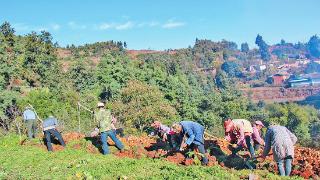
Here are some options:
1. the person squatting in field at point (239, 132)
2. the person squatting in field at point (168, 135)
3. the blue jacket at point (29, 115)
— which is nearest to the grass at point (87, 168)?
the person squatting in field at point (168, 135)

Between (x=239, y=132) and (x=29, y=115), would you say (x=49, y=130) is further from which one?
(x=239, y=132)

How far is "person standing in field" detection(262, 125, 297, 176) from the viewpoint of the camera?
1071 centimetres

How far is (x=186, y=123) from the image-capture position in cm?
1217

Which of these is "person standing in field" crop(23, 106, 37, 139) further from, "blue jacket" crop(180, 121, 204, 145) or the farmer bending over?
"blue jacket" crop(180, 121, 204, 145)

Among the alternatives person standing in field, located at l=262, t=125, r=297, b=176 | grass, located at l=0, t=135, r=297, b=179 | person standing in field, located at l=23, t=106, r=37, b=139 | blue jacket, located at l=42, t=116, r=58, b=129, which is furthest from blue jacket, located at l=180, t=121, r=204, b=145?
person standing in field, located at l=23, t=106, r=37, b=139

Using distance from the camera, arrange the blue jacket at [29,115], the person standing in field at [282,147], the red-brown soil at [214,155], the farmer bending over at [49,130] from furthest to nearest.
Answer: the blue jacket at [29,115]
the farmer bending over at [49,130]
the red-brown soil at [214,155]
the person standing in field at [282,147]

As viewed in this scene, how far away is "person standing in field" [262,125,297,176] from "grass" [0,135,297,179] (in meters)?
0.46

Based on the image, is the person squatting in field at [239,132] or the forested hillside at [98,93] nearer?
the person squatting in field at [239,132]

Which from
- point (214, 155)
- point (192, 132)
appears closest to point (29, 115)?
point (214, 155)

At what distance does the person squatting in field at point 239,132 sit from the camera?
41.4 ft

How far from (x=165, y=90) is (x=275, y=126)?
2334 inches

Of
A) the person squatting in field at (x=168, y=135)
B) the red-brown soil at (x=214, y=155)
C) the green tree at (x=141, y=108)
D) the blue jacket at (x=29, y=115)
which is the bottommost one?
the green tree at (x=141, y=108)

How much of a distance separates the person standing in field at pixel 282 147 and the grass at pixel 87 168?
461 mm

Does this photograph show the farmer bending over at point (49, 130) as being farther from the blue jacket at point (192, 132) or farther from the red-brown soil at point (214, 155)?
the blue jacket at point (192, 132)
